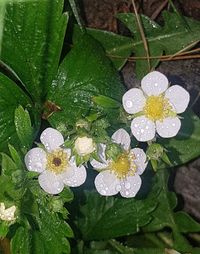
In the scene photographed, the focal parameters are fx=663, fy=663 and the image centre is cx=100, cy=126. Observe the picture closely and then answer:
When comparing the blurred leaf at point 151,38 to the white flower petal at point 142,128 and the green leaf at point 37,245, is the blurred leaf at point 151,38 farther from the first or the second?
the green leaf at point 37,245

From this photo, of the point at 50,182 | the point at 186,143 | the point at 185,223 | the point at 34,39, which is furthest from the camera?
the point at 185,223

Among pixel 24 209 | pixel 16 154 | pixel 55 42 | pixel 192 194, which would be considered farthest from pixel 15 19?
pixel 192 194

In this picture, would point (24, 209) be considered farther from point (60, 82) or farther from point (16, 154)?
point (60, 82)

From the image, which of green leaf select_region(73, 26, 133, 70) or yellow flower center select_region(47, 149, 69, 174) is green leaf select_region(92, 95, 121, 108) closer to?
yellow flower center select_region(47, 149, 69, 174)

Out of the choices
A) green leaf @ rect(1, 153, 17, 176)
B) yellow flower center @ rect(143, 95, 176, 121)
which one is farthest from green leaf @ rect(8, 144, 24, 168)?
yellow flower center @ rect(143, 95, 176, 121)

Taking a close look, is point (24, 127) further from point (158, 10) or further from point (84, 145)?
point (158, 10)

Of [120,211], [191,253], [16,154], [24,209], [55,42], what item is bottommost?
[191,253]

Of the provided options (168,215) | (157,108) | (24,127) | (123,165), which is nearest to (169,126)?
(157,108)
